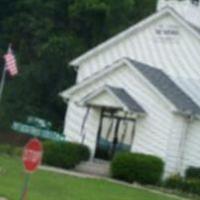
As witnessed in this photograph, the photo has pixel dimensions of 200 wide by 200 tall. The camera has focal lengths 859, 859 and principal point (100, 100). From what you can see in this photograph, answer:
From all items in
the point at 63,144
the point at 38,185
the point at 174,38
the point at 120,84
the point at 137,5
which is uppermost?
the point at 137,5

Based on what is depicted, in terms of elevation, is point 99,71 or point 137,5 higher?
point 137,5

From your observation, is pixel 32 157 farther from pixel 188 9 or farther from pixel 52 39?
pixel 52 39

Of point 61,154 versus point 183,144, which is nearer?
point 61,154

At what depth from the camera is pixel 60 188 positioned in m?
23.7

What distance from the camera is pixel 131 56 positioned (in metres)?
39.9

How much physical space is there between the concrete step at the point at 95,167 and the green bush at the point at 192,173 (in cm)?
322

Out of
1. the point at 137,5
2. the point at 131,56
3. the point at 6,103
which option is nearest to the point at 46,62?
the point at 6,103

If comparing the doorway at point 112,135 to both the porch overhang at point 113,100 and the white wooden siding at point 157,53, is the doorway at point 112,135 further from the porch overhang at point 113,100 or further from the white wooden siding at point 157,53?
the white wooden siding at point 157,53

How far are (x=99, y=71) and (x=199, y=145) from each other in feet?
18.8

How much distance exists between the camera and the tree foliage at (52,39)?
5297 cm

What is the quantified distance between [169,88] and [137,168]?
537 cm

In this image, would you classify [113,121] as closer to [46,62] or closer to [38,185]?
[38,185]

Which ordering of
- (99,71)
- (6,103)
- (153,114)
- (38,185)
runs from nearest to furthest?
(38,185) < (153,114) < (99,71) < (6,103)

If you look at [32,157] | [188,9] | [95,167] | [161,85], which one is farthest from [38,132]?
[32,157]
